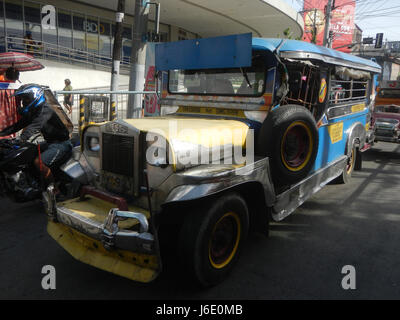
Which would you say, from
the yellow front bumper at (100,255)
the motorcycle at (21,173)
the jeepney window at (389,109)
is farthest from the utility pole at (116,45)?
Answer: the jeepney window at (389,109)

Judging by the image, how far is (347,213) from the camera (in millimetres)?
4711

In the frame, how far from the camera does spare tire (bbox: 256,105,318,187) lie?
326cm

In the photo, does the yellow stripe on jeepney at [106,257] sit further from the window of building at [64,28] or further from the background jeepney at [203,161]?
the window of building at [64,28]

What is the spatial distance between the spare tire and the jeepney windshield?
1.72ft

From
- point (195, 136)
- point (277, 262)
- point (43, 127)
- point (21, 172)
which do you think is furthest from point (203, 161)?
point (21, 172)

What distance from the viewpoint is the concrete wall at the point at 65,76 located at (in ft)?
44.0

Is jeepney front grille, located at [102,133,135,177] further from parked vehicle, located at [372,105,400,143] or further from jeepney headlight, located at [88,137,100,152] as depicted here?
parked vehicle, located at [372,105,400,143]

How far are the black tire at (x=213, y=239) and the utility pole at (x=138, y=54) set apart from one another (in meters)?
5.63

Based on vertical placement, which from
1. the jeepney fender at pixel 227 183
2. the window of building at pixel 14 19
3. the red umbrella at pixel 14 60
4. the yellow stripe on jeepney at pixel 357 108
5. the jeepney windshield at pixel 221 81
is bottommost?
the jeepney fender at pixel 227 183

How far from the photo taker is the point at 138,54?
25.2 feet

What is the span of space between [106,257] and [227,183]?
1.26m

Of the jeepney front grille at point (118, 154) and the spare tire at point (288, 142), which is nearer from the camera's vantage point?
the jeepney front grille at point (118, 154)

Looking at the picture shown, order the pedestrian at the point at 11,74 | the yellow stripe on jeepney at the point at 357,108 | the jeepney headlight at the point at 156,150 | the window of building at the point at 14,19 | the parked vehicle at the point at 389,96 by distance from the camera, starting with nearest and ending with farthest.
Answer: the jeepney headlight at the point at 156,150 < the yellow stripe on jeepney at the point at 357,108 < the pedestrian at the point at 11,74 < the parked vehicle at the point at 389,96 < the window of building at the point at 14,19

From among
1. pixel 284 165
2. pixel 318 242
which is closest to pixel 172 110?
pixel 284 165
